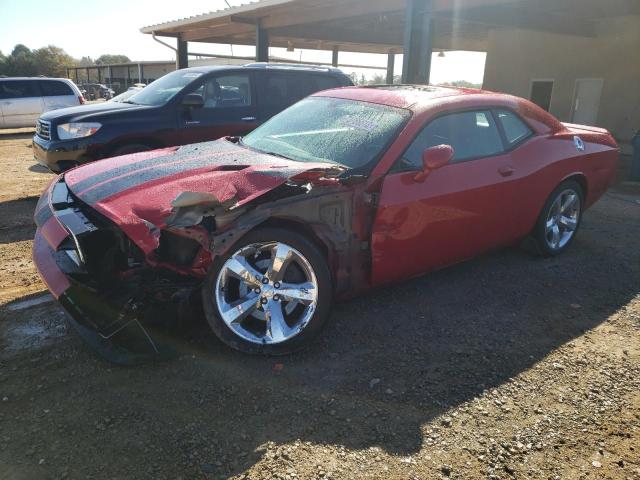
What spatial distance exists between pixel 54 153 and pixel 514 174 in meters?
5.43

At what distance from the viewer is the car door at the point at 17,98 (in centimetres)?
1550

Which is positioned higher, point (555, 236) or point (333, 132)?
point (333, 132)

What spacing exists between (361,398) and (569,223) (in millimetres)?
3451

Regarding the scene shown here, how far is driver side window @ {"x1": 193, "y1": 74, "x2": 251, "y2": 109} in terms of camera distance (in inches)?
276

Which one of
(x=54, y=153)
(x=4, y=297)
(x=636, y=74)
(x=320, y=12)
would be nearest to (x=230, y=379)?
(x=4, y=297)

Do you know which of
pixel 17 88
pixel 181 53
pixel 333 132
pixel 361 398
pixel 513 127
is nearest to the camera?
pixel 361 398

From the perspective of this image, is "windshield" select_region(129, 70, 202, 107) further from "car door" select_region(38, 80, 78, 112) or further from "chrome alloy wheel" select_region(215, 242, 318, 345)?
"car door" select_region(38, 80, 78, 112)

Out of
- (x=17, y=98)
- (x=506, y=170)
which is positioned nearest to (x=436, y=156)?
(x=506, y=170)

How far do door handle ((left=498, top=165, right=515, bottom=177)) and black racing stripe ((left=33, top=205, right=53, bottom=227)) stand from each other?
3.39 meters

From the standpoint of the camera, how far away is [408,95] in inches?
161

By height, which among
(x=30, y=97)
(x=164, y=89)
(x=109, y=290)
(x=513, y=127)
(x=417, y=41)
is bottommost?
(x=109, y=290)

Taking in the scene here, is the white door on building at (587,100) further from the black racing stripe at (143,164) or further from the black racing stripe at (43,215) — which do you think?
the black racing stripe at (43,215)

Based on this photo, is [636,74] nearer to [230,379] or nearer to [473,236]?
[473,236]

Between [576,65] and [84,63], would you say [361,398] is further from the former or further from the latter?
[84,63]
